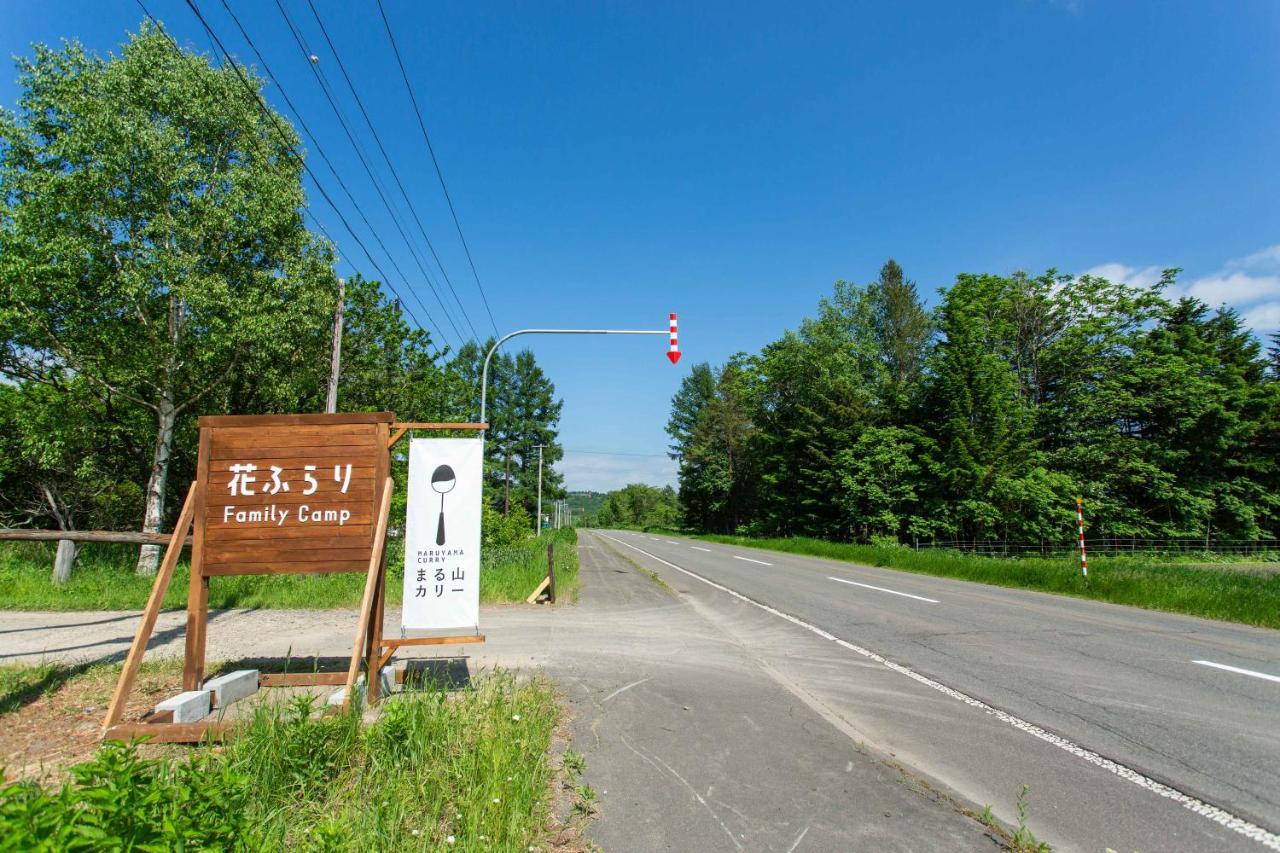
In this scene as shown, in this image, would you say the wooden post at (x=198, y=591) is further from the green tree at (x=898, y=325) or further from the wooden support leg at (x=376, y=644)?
the green tree at (x=898, y=325)

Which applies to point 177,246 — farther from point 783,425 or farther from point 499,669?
point 783,425

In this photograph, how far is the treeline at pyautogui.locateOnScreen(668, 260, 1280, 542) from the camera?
32688mm

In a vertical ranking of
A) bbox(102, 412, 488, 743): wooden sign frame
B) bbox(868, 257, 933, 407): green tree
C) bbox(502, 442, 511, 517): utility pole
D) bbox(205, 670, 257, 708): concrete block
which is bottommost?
bbox(205, 670, 257, 708): concrete block

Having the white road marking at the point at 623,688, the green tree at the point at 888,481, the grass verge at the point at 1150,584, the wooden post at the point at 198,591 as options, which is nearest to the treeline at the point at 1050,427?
the green tree at the point at 888,481

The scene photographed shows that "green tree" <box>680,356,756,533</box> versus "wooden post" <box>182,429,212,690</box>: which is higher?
"green tree" <box>680,356,756,533</box>

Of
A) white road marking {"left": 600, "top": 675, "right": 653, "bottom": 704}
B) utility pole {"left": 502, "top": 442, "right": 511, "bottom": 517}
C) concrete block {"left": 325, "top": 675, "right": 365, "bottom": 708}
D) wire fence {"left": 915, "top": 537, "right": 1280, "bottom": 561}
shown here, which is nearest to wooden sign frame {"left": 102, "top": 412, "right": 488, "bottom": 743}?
concrete block {"left": 325, "top": 675, "right": 365, "bottom": 708}

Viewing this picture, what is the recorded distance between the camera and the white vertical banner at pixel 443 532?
6.18m

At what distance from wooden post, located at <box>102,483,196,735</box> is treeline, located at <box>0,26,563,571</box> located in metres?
12.4

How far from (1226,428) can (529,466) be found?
60.8 m

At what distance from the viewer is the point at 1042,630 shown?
913 centimetres

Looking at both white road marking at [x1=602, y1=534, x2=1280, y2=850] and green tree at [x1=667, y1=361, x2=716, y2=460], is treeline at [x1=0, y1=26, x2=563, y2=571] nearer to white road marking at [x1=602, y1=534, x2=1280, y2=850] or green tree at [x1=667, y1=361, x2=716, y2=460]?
white road marking at [x1=602, y1=534, x2=1280, y2=850]

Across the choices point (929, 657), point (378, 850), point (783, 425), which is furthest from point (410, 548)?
point (783, 425)

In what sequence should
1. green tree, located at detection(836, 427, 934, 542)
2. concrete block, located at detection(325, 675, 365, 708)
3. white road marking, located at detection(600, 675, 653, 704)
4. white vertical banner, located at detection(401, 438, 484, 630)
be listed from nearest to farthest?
concrete block, located at detection(325, 675, 365, 708) → white road marking, located at detection(600, 675, 653, 704) → white vertical banner, located at detection(401, 438, 484, 630) → green tree, located at detection(836, 427, 934, 542)

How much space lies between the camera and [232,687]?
5488 millimetres
